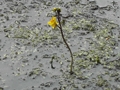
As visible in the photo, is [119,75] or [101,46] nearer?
[119,75]

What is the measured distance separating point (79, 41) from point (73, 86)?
428mm

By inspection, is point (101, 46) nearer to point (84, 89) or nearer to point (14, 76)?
point (84, 89)

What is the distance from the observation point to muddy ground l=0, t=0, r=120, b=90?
1835mm

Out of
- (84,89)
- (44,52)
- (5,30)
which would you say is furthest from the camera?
(5,30)

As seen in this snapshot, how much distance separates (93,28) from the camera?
7.34 ft

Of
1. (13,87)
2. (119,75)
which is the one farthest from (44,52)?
(119,75)

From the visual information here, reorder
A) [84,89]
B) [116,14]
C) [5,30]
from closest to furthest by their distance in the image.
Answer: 1. [84,89]
2. [5,30]
3. [116,14]

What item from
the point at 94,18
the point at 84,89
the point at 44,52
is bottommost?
the point at 84,89

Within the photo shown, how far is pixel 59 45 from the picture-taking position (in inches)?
82.5

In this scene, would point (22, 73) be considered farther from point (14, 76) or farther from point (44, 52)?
point (44, 52)

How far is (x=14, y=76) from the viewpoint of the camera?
187 centimetres

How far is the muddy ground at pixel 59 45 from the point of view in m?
1.83

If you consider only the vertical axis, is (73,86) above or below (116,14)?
below

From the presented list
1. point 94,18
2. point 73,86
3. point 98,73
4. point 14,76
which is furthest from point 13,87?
point 94,18
